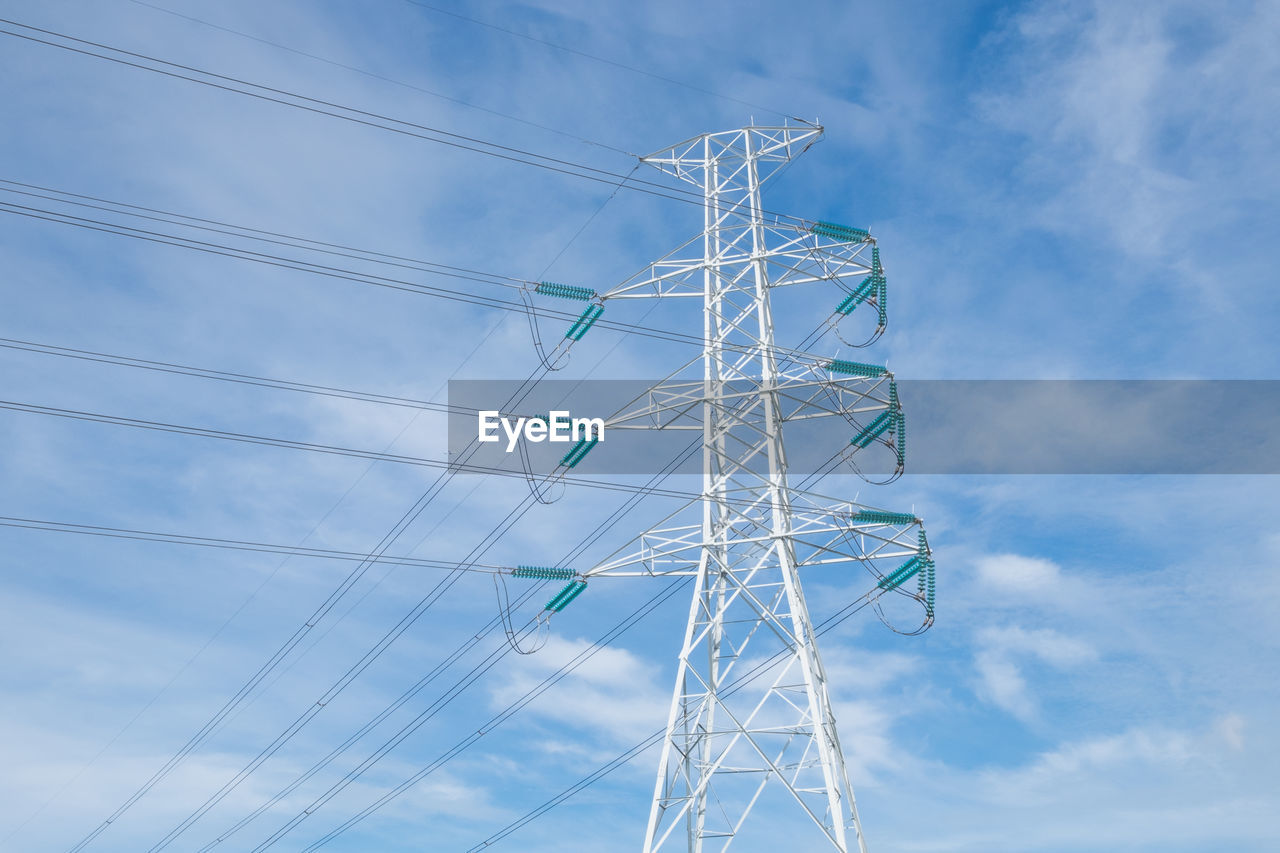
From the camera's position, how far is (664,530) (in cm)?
3250

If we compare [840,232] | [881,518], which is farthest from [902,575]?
[840,232]

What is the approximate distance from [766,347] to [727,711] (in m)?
10.5

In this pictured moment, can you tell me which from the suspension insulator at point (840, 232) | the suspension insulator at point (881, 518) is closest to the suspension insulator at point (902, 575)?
the suspension insulator at point (881, 518)

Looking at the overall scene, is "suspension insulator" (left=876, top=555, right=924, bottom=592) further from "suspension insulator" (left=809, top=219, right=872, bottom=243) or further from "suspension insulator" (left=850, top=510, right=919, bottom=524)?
"suspension insulator" (left=809, top=219, right=872, bottom=243)

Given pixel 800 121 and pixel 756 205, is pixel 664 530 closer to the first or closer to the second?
pixel 756 205

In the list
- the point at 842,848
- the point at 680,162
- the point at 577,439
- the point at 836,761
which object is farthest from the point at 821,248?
the point at 842,848

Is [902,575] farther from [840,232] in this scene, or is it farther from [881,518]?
[840,232]

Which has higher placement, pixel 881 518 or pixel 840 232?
pixel 840 232

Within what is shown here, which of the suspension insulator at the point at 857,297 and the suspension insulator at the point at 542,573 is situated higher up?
the suspension insulator at the point at 857,297

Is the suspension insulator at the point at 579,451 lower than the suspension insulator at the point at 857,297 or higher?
lower

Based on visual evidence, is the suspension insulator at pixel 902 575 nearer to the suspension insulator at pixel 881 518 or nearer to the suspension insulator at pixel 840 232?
the suspension insulator at pixel 881 518

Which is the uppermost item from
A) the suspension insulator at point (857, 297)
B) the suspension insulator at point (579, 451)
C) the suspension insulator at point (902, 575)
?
the suspension insulator at point (857, 297)

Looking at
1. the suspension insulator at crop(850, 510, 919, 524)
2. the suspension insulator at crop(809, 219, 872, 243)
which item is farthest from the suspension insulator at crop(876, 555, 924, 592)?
the suspension insulator at crop(809, 219, 872, 243)

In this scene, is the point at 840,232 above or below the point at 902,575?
above
